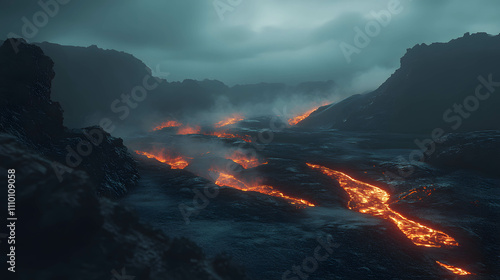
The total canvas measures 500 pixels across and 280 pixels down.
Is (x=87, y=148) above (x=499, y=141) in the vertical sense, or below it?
above

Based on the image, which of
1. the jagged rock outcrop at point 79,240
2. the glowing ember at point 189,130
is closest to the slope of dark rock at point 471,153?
the jagged rock outcrop at point 79,240

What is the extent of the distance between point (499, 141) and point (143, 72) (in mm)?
142188

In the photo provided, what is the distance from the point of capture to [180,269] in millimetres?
5734

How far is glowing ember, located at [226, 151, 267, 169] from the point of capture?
33875mm

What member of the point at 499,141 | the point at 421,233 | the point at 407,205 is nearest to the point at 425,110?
the point at 499,141

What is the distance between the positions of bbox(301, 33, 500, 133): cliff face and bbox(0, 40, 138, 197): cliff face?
73832 mm

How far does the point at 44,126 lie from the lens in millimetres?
20703

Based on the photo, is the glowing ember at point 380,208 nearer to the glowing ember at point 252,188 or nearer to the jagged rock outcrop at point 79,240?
the glowing ember at point 252,188

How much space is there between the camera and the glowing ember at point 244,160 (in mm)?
33875

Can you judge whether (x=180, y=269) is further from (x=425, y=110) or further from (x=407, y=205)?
(x=425, y=110)
